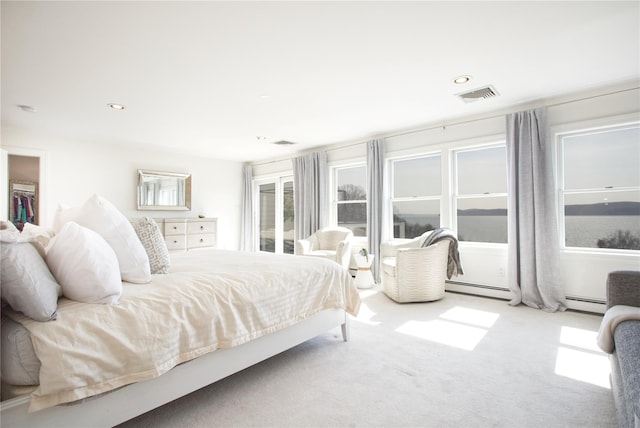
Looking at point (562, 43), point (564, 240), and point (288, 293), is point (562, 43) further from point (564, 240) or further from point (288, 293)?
point (288, 293)

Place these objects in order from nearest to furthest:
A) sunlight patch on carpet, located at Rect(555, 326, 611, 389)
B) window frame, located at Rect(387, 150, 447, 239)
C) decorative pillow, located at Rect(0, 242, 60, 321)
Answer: decorative pillow, located at Rect(0, 242, 60, 321), sunlight patch on carpet, located at Rect(555, 326, 611, 389), window frame, located at Rect(387, 150, 447, 239)

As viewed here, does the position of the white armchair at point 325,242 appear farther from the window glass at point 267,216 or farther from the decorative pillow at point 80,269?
the decorative pillow at point 80,269

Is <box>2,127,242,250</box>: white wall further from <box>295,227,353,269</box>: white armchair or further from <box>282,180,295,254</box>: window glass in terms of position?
<box>295,227,353,269</box>: white armchair

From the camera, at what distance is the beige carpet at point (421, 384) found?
5.32ft

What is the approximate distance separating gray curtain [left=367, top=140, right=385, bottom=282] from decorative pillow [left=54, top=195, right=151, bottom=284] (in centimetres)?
367

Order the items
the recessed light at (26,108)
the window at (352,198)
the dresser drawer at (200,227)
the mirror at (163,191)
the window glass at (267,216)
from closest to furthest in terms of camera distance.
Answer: the recessed light at (26,108) → the window at (352,198) → the mirror at (163,191) → the dresser drawer at (200,227) → the window glass at (267,216)

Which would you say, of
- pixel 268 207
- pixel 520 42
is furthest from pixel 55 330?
pixel 268 207

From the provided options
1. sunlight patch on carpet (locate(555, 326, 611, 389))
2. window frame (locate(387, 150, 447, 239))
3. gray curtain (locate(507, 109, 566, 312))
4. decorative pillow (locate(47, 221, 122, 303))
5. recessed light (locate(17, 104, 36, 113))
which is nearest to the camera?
decorative pillow (locate(47, 221, 122, 303))

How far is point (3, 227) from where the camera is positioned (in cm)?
134

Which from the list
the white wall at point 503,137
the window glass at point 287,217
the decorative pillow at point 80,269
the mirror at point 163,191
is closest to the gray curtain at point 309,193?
the window glass at point 287,217

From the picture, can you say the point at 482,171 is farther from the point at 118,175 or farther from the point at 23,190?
the point at 23,190

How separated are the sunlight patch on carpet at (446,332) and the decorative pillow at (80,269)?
2.32 m

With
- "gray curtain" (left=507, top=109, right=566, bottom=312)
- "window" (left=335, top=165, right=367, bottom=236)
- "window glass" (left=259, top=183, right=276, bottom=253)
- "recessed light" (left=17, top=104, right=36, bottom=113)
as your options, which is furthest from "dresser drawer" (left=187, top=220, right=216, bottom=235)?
"gray curtain" (left=507, top=109, right=566, bottom=312)

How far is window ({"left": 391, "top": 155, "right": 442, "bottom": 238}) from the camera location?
4.66 metres
